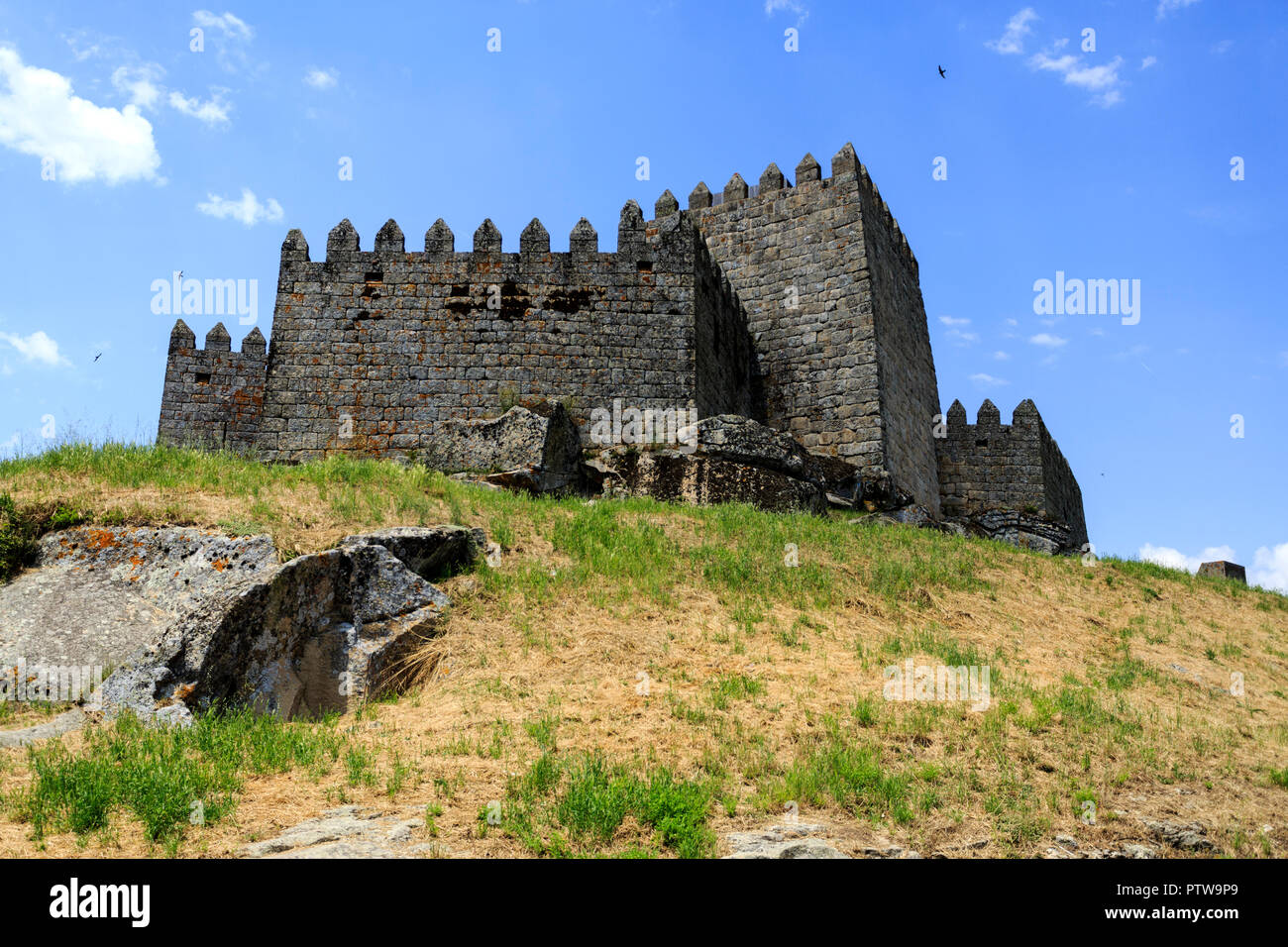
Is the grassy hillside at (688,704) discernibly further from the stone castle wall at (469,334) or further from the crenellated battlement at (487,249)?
the crenellated battlement at (487,249)

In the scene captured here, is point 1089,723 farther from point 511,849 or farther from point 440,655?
point 440,655

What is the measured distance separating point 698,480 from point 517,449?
287 cm

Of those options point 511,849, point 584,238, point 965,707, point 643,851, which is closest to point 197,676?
point 511,849

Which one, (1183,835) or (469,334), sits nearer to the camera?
(1183,835)

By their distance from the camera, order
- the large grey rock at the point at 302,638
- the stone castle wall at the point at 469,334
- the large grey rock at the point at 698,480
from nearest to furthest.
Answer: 1. the large grey rock at the point at 302,638
2. the large grey rock at the point at 698,480
3. the stone castle wall at the point at 469,334

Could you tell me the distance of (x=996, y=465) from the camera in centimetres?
2314

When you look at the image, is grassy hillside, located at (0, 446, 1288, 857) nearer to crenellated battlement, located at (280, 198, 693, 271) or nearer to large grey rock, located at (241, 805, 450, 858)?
large grey rock, located at (241, 805, 450, 858)

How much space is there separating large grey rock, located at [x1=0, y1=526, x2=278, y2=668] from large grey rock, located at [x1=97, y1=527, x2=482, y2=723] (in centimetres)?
41

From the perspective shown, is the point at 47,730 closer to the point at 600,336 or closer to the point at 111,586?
the point at 111,586

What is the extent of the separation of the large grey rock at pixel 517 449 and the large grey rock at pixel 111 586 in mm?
5761

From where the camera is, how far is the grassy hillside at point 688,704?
580 centimetres

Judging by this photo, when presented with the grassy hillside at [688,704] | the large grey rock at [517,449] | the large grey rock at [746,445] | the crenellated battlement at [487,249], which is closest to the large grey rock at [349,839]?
the grassy hillside at [688,704]

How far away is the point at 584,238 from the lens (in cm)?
1733

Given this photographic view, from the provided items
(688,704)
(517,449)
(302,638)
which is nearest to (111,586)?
(302,638)
